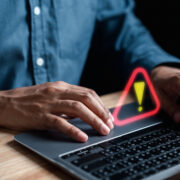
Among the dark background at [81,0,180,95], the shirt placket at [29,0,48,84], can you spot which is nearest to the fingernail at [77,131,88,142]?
the shirt placket at [29,0,48,84]

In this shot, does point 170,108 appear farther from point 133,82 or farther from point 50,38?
point 50,38

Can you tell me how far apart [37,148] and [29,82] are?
540 mm

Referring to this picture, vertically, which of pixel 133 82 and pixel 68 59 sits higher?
pixel 68 59

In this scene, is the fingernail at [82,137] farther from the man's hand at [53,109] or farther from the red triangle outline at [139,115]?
the red triangle outline at [139,115]

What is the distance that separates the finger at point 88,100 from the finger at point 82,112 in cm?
2

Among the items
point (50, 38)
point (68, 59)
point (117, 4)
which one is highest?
point (117, 4)

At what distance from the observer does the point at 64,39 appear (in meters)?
1.22

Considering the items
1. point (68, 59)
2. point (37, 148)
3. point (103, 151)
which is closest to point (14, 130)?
point (37, 148)

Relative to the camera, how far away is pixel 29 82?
1136 millimetres

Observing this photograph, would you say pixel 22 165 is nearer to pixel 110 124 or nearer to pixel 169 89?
pixel 110 124

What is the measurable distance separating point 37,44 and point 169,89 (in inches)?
21.4

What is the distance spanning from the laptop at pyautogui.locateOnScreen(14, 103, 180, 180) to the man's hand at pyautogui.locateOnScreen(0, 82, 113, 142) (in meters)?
0.03

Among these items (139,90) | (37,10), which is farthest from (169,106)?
(37,10)

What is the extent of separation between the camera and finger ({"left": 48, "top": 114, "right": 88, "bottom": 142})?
0.66 meters
